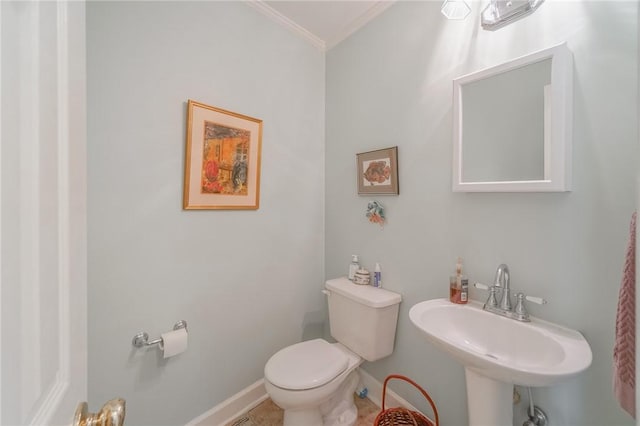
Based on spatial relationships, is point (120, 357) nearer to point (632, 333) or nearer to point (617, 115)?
point (632, 333)

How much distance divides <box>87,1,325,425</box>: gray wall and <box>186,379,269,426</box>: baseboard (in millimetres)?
41

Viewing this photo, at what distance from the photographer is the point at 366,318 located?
4.84 ft

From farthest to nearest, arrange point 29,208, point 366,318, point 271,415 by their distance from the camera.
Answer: point 271,415, point 366,318, point 29,208

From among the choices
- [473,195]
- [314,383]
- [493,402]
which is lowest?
[314,383]

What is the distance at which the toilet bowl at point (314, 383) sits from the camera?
1244 mm

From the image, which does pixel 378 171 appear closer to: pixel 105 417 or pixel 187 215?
pixel 187 215

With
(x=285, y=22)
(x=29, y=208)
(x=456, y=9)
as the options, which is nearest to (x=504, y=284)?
(x=456, y=9)

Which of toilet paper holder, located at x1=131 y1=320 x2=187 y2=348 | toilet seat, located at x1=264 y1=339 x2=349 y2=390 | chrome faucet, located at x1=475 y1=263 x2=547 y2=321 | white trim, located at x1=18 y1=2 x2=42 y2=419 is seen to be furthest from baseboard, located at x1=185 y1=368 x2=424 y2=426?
white trim, located at x1=18 y1=2 x2=42 y2=419

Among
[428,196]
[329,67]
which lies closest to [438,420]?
[428,196]

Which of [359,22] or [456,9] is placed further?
[359,22]

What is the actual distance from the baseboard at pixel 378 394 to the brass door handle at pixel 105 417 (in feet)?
5.14

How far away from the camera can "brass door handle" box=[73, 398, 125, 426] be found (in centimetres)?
43

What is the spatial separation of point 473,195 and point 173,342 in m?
1.62

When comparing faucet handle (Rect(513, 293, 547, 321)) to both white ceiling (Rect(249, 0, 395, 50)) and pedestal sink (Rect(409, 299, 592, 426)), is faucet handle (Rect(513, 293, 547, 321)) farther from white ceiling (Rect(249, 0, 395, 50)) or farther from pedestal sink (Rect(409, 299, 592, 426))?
white ceiling (Rect(249, 0, 395, 50))
